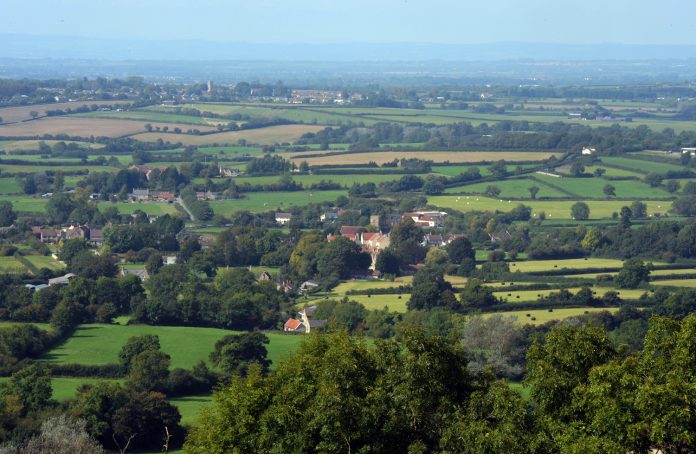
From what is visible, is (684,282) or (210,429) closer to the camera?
(210,429)

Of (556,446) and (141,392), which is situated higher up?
(556,446)

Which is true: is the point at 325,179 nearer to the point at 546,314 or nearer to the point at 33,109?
the point at 546,314

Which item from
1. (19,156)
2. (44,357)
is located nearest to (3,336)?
(44,357)

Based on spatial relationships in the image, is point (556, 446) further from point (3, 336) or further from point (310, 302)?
point (310, 302)

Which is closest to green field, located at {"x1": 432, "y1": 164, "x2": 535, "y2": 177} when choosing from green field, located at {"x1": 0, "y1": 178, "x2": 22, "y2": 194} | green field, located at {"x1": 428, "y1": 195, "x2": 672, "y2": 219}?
green field, located at {"x1": 428, "y1": 195, "x2": 672, "y2": 219}

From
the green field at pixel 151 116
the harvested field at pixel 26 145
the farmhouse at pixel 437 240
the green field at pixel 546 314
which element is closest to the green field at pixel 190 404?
the green field at pixel 546 314

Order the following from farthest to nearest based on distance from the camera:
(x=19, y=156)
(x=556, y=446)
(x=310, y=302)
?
(x=19, y=156), (x=310, y=302), (x=556, y=446)

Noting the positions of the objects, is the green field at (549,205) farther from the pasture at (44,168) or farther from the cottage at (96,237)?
the pasture at (44,168)
